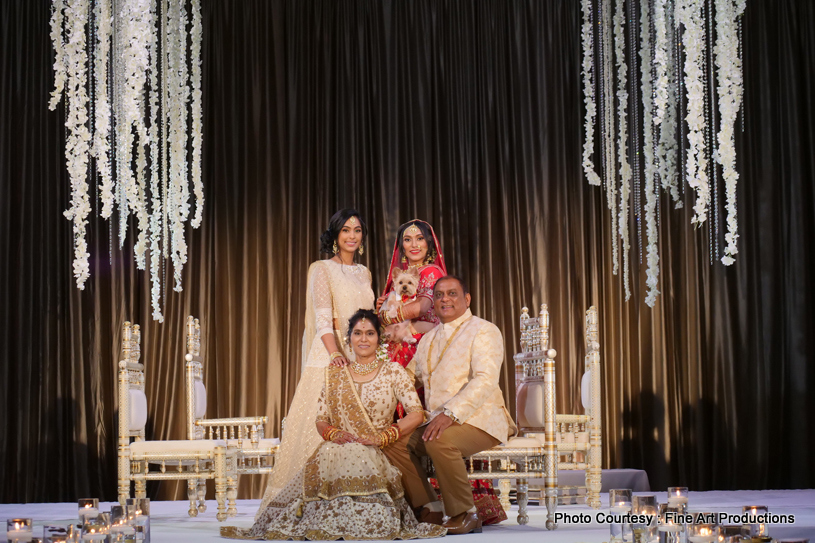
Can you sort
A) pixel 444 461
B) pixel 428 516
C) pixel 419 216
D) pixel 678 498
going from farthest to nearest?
pixel 419 216 → pixel 428 516 → pixel 444 461 → pixel 678 498

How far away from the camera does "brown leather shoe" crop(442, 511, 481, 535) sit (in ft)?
13.9

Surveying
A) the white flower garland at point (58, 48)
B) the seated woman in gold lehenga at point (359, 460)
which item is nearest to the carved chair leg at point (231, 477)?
the seated woman in gold lehenga at point (359, 460)

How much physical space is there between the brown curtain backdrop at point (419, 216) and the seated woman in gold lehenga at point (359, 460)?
9.30 ft

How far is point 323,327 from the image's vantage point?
4715 millimetres

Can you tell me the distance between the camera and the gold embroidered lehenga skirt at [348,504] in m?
4.02

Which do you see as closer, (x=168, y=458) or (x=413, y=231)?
(x=413, y=231)

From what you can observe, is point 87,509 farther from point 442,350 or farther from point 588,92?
point 588,92

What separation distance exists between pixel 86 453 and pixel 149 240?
5.76 ft

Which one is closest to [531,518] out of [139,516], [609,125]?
[139,516]

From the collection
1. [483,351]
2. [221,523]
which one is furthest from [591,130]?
[221,523]

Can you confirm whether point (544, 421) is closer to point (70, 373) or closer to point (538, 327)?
point (538, 327)

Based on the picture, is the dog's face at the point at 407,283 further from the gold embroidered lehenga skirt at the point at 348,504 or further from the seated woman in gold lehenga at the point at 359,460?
the gold embroidered lehenga skirt at the point at 348,504

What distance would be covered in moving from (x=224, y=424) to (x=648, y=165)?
3.77m

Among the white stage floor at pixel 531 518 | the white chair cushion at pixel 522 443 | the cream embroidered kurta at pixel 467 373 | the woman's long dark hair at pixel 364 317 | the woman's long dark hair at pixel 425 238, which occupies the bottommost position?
the white stage floor at pixel 531 518
